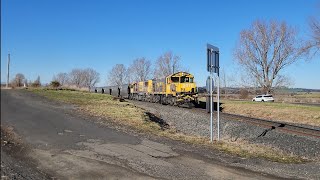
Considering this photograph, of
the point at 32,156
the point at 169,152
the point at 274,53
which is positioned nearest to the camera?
the point at 32,156

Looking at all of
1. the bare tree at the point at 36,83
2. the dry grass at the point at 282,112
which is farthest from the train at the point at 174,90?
the bare tree at the point at 36,83

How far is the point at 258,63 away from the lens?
60.2 m

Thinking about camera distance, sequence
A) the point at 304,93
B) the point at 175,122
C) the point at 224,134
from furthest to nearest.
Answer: the point at 304,93 < the point at 175,122 < the point at 224,134

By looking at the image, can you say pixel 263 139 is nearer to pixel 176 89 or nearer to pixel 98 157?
pixel 98 157

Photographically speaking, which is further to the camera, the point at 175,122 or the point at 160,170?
the point at 175,122

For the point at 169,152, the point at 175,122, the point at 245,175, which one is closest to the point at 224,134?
the point at 175,122

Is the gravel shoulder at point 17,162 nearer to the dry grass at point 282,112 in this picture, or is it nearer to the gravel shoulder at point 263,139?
the gravel shoulder at point 263,139

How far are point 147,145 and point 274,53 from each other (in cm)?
5183

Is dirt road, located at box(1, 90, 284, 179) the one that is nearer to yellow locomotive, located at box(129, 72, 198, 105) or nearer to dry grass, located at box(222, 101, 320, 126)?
dry grass, located at box(222, 101, 320, 126)

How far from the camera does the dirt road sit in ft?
25.9

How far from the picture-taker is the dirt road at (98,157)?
311 inches

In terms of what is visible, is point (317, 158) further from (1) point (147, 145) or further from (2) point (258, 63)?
(2) point (258, 63)

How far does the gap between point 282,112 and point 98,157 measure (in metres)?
22.1

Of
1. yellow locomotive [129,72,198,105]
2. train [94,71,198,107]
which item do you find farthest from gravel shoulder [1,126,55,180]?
yellow locomotive [129,72,198,105]
